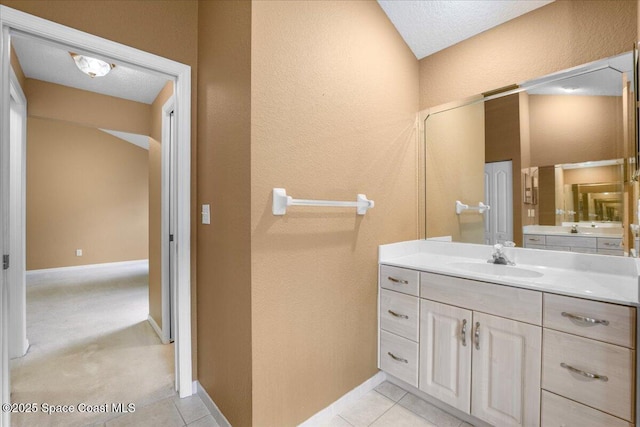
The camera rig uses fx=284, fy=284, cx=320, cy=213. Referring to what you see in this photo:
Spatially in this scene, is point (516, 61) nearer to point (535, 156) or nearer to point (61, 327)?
point (535, 156)

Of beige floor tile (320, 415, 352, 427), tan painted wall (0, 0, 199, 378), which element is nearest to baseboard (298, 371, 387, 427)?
beige floor tile (320, 415, 352, 427)

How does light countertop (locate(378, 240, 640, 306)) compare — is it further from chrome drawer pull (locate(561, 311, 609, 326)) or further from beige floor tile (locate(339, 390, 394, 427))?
beige floor tile (locate(339, 390, 394, 427))

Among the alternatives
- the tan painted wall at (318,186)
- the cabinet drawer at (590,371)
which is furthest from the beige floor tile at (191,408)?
the cabinet drawer at (590,371)

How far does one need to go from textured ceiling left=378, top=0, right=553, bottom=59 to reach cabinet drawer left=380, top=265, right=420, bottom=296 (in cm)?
160

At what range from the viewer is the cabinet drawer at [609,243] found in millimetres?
1405

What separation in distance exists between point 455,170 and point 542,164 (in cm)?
50

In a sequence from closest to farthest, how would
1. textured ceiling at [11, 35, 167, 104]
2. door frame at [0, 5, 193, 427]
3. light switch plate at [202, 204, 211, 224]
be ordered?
door frame at [0, 5, 193, 427] < light switch plate at [202, 204, 211, 224] < textured ceiling at [11, 35, 167, 104]

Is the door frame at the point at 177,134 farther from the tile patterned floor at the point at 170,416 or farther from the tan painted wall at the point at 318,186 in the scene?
the tan painted wall at the point at 318,186

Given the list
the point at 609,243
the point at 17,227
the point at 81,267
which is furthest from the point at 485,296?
the point at 81,267

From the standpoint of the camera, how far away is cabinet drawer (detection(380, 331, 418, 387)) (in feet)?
5.35

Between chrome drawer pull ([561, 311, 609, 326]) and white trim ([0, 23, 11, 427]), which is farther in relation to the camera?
white trim ([0, 23, 11, 427])

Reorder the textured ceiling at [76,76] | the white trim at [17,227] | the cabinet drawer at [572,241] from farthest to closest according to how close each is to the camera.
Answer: the textured ceiling at [76,76], the white trim at [17,227], the cabinet drawer at [572,241]

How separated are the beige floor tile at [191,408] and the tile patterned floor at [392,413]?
2.38 ft

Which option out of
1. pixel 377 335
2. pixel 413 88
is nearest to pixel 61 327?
pixel 377 335
